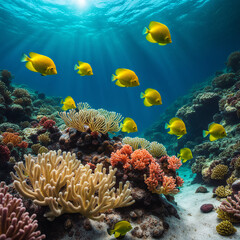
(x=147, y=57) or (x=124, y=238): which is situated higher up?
(x=147, y=57)

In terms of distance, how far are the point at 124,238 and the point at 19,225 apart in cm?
187

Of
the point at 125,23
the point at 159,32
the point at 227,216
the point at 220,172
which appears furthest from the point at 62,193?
the point at 125,23

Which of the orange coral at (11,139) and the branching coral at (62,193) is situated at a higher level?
the orange coral at (11,139)

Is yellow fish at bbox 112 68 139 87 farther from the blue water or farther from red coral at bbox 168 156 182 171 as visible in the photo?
the blue water

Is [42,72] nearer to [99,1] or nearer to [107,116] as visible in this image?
[107,116]

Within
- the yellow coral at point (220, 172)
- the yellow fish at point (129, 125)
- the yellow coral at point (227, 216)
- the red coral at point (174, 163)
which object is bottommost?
→ the yellow coral at point (227, 216)

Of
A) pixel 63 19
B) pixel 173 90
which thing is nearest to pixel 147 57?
pixel 63 19

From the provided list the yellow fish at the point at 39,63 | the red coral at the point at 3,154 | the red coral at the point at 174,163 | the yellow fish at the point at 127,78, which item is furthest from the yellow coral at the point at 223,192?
the red coral at the point at 3,154

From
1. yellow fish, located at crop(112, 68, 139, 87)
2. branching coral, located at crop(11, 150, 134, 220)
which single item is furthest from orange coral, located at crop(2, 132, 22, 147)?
yellow fish, located at crop(112, 68, 139, 87)

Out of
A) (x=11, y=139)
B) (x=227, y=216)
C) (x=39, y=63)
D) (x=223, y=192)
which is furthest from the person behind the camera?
(x=11, y=139)

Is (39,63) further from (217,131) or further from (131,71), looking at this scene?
(217,131)

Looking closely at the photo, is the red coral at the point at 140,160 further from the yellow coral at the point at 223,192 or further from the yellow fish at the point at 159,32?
the yellow coral at the point at 223,192

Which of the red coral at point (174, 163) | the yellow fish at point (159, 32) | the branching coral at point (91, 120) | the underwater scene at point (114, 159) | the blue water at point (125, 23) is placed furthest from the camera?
the blue water at point (125, 23)

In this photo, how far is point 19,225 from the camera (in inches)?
71.3
